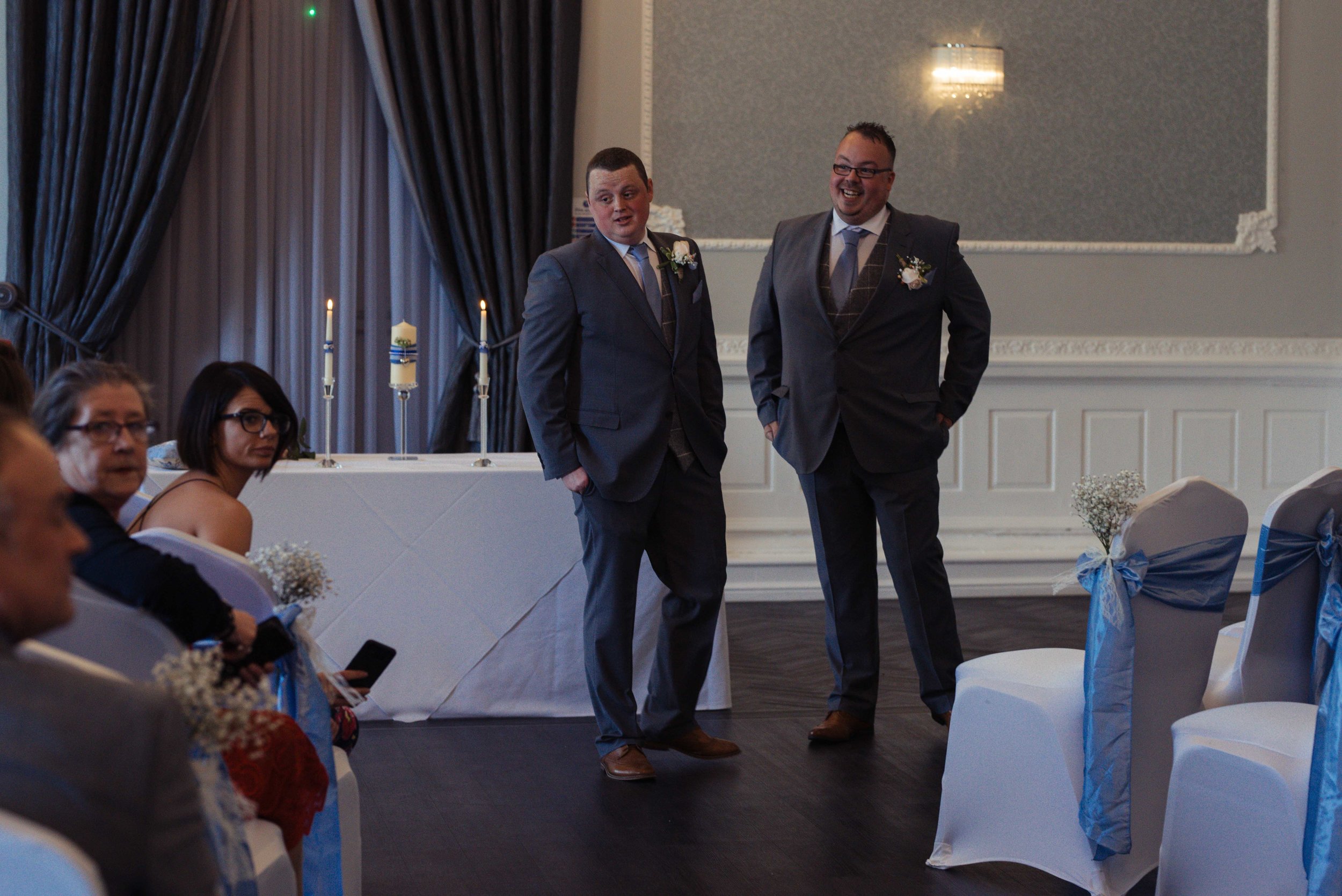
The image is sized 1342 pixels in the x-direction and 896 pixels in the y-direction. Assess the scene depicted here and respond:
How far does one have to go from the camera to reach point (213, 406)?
2186 millimetres

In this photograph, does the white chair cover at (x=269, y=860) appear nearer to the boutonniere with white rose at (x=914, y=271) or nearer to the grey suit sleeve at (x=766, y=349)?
the grey suit sleeve at (x=766, y=349)

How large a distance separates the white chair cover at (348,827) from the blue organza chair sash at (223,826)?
24.2 inches

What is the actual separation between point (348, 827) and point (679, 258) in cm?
182

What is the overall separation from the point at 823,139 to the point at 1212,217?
87.0 inches

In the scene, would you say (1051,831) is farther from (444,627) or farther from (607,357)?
(444,627)

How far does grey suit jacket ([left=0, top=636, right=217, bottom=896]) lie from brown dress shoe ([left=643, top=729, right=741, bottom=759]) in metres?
2.44

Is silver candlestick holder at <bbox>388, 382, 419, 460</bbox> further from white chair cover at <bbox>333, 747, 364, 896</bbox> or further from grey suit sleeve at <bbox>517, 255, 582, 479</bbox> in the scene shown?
white chair cover at <bbox>333, 747, 364, 896</bbox>

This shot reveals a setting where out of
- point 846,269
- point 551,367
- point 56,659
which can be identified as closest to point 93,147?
point 551,367

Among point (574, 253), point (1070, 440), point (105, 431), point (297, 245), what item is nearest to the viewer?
point (105, 431)

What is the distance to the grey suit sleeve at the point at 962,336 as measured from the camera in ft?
12.3

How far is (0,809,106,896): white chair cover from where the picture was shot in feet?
3.03

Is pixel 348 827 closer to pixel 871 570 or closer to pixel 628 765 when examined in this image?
pixel 628 765

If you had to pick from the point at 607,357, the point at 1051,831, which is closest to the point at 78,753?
the point at 1051,831

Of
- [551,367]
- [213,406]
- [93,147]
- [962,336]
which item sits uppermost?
[93,147]
